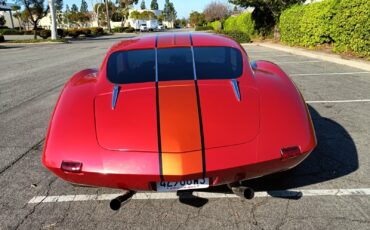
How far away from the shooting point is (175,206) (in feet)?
10.7

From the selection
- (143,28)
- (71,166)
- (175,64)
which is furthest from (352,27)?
(143,28)

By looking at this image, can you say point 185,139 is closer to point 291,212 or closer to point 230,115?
point 230,115

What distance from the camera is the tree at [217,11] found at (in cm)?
5278

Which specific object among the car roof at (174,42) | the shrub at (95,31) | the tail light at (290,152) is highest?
the car roof at (174,42)

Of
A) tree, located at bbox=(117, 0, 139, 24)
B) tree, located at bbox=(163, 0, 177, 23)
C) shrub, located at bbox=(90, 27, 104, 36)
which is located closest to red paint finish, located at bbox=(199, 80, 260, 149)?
shrub, located at bbox=(90, 27, 104, 36)

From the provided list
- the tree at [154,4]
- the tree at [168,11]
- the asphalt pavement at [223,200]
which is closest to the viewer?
the asphalt pavement at [223,200]

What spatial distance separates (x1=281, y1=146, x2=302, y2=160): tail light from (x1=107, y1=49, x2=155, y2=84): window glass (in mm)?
1398

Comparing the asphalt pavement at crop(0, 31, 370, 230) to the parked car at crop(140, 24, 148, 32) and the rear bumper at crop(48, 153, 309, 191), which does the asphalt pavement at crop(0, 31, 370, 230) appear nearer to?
the rear bumper at crop(48, 153, 309, 191)

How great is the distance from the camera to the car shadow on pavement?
352cm

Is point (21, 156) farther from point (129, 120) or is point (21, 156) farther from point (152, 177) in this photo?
point (152, 177)

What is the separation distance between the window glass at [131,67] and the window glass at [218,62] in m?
0.48

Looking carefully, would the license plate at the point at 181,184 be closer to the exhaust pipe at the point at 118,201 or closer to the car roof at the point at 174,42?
the exhaust pipe at the point at 118,201

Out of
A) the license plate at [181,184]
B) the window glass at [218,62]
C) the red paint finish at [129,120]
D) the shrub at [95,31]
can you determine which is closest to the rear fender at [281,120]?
the window glass at [218,62]

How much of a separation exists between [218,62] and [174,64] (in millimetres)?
467
